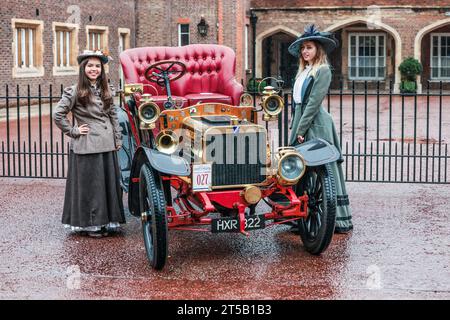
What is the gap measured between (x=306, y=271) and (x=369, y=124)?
549 inches

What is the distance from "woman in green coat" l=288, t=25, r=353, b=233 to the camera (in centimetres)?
705

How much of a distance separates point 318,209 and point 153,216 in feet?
4.56

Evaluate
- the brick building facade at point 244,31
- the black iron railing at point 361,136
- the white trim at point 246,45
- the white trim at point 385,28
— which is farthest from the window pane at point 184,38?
the black iron railing at point 361,136

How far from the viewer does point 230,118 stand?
22.0ft

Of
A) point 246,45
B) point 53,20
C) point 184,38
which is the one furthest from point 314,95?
point 246,45

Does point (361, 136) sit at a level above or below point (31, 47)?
below

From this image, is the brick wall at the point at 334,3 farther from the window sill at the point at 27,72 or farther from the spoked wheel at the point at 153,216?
the spoked wheel at the point at 153,216

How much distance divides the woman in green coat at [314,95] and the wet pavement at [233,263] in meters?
0.44

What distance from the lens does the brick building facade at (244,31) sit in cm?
2542

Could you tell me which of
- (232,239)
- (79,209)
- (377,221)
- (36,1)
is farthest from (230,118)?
(36,1)

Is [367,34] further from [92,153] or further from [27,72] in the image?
[92,153]

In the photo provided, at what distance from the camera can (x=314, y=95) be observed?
23.2ft

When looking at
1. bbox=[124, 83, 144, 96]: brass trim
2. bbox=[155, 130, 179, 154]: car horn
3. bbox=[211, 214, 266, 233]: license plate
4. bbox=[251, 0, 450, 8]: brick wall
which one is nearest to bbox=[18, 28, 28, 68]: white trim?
bbox=[251, 0, 450, 8]: brick wall
